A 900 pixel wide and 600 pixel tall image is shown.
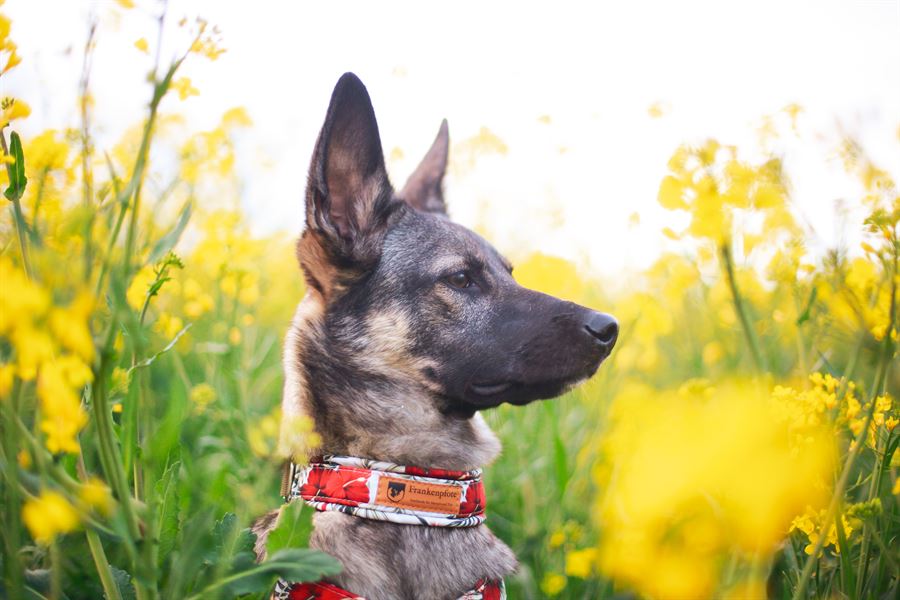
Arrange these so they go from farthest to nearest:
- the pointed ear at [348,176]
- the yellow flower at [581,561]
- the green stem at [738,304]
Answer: the yellow flower at [581,561] < the pointed ear at [348,176] < the green stem at [738,304]

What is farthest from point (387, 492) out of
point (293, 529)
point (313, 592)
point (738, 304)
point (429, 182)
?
point (429, 182)

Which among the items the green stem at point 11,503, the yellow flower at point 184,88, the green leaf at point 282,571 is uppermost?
the yellow flower at point 184,88

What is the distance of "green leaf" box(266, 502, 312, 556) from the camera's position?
157cm

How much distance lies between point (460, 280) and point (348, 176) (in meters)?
0.62

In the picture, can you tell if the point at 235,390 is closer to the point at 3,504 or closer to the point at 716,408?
the point at 3,504

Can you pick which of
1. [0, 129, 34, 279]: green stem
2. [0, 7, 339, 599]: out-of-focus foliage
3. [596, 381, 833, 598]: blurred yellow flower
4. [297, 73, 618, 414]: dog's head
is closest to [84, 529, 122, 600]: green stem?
[0, 7, 339, 599]: out-of-focus foliage

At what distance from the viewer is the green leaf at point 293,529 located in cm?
157

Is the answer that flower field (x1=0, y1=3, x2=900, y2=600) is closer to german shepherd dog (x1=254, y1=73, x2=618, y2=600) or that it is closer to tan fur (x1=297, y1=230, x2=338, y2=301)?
german shepherd dog (x1=254, y1=73, x2=618, y2=600)

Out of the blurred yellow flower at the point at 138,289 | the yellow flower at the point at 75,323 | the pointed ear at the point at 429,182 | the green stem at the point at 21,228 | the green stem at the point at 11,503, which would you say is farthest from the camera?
the pointed ear at the point at 429,182

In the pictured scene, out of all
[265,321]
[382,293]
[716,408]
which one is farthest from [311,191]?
[265,321]

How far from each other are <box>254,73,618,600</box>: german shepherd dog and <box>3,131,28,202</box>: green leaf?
1.10 metres

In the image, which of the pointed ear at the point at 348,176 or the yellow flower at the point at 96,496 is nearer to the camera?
the yellow flower at the point at 96,496

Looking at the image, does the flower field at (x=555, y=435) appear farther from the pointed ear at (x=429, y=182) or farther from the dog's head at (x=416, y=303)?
the pointed ear at (x=429, y=182)

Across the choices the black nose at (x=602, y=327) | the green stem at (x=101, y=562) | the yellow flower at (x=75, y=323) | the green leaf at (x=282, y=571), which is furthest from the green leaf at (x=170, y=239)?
the black nose at (x=602, y=327)
